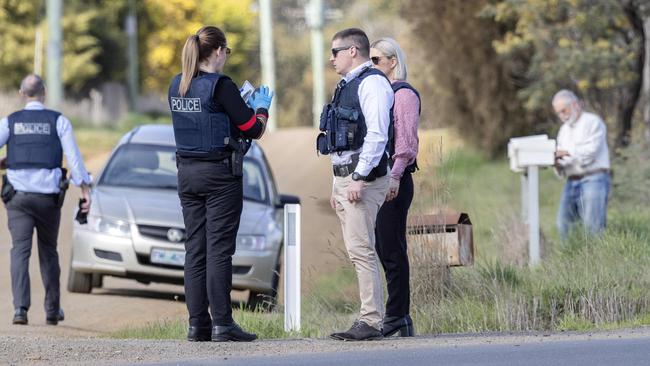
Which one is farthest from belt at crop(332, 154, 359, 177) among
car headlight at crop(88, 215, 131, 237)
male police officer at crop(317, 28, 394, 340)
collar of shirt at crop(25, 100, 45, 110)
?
car headlight at crop(88, 215, 131, 237)

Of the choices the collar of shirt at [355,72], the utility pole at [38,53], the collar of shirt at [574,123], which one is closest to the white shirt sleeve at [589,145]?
the collar of shirt at [574,123]

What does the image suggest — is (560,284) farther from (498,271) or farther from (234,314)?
(234,314)

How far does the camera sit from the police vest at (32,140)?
36.7 ft

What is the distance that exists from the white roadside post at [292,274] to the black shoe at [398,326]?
2.71ft

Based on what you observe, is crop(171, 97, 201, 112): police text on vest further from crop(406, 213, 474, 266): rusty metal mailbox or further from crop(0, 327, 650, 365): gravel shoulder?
crop(406, 213, 474, 266): rusty metal mailbox

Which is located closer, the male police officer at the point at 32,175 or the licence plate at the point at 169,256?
the male police officer at the point at 32,175

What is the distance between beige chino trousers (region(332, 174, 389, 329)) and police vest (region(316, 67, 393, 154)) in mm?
213

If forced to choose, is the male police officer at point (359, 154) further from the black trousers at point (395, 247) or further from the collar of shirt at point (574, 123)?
the collar of shirt at point (574, 123)

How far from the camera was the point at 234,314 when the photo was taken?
34.7ft

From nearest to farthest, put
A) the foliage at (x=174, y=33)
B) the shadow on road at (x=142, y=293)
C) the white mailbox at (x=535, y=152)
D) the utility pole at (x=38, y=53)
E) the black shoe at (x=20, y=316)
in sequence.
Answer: the black shoe at (x=20, y=316), the white mailbox at (x=535, y=152), the shadow on road at (x=142, y=293), the utility pole at (x=38, y=53), the foliage at (x=174, y=33)

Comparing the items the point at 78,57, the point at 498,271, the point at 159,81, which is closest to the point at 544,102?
the point at 498,271

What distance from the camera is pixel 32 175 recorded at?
36.9ft

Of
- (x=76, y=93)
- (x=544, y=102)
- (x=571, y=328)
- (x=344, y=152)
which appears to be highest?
(x=76, y=93)

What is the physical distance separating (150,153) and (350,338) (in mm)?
6191
